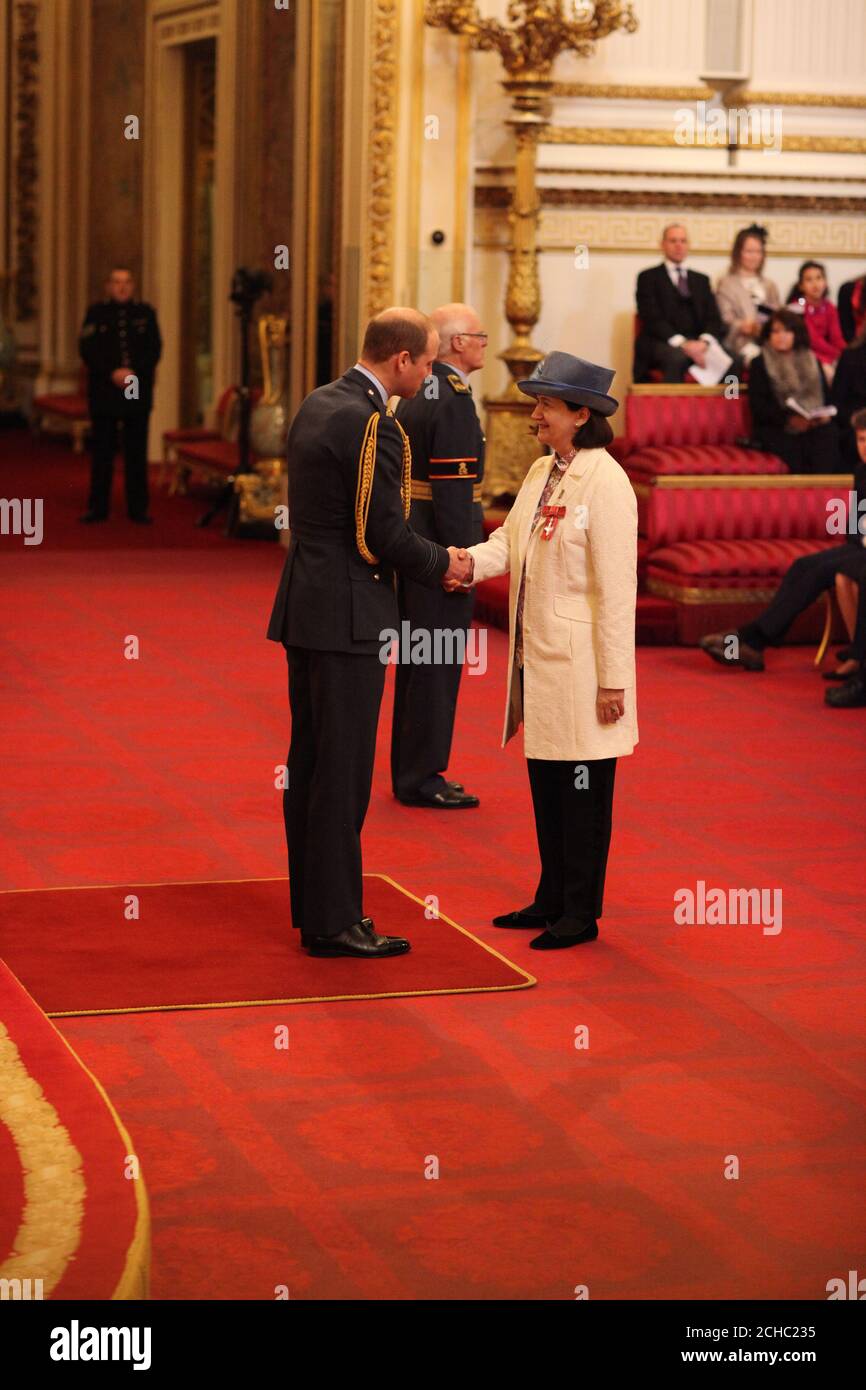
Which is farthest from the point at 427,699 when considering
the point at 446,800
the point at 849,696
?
the point at 849,696

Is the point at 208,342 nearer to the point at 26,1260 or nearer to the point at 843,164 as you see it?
the point at 843,164

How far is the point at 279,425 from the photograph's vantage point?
15.0 metres

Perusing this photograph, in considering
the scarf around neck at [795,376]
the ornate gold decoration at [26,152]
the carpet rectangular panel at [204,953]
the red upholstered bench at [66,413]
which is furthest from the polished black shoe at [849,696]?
the ornate gold decoration at [26,152]

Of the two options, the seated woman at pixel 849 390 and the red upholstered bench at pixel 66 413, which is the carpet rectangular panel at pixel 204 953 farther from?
the red upholstered bench at pixel 66 413

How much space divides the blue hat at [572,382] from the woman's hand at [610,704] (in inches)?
28.7

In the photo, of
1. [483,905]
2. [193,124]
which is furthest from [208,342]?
[483,905]

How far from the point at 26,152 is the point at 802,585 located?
50.2 feet

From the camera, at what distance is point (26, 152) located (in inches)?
906

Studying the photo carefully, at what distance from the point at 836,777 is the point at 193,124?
14.3 metres

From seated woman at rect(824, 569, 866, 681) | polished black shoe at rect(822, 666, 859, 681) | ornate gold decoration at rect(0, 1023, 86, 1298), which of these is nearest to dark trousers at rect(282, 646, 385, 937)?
ornate gold decoration at rect(0, 1023, 86, 1298)

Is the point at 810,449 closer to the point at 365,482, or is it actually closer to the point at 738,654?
the point at 738,654

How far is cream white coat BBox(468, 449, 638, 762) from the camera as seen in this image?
554 centimetres

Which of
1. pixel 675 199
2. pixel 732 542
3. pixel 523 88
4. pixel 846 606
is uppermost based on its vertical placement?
pixel 523 88

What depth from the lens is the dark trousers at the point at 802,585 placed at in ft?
33.0
